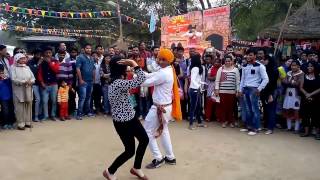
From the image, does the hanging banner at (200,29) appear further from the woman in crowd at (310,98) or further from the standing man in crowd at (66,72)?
the standing man in crowd at (66,72)

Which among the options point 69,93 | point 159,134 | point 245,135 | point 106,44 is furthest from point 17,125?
point 106,44

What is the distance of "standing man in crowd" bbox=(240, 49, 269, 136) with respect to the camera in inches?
283

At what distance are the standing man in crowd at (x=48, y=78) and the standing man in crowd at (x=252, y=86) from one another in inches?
165

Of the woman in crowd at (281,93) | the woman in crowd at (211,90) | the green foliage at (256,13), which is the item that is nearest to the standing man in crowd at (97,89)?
the woman in crowd at (211,90)

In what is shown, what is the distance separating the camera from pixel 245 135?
7316 millimetres

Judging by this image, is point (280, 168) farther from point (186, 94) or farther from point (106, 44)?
point (106, 44)

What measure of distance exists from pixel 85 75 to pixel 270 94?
427 cm

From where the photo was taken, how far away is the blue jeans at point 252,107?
7.36 metres

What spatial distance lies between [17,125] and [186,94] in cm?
378

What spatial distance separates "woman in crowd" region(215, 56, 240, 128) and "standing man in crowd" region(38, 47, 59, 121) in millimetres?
3680

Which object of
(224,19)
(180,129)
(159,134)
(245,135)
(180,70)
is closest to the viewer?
(159,134)

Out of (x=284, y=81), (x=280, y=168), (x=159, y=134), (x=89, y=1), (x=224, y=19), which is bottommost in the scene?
(x=280, y=168)

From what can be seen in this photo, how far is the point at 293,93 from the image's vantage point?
7.41 meters

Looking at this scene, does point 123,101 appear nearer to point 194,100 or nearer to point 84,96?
point 194,100
